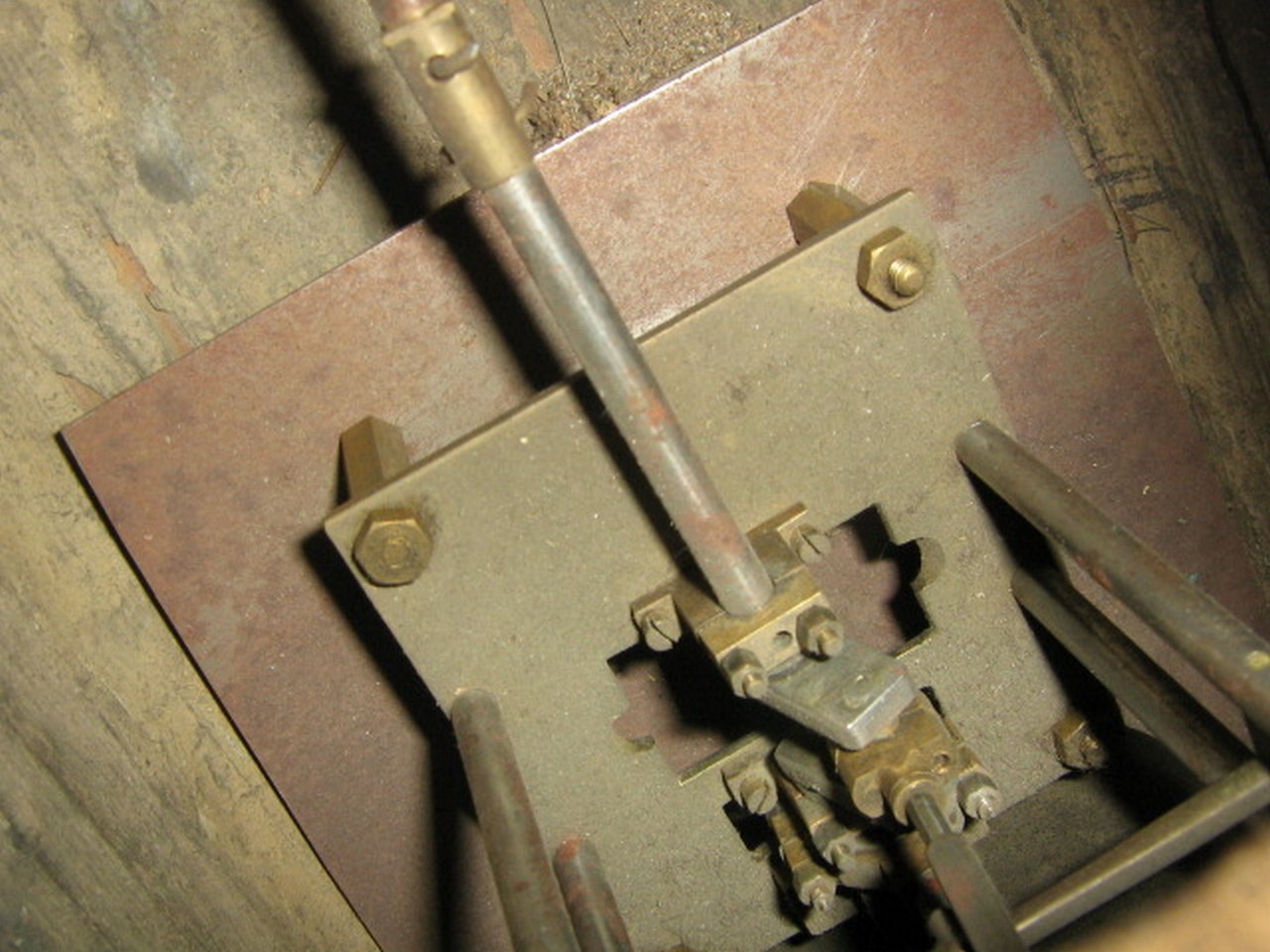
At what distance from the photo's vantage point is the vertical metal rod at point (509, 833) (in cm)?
72

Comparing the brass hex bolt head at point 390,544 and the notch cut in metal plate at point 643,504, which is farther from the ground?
the brass hex bolt head at point 390,544

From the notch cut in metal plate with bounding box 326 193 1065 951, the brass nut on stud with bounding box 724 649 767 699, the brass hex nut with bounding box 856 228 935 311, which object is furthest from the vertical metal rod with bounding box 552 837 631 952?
the brass hex nut with bounding box 856 228 935 311

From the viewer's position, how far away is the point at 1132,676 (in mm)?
922

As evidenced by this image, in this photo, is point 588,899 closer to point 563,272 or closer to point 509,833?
point 509,833

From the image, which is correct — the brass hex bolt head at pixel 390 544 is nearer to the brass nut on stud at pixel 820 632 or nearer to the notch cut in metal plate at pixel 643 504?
the notch cut in metal plate at pixel 643 504

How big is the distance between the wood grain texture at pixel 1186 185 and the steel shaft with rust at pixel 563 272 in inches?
24.3

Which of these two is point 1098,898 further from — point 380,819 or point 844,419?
point 380,819

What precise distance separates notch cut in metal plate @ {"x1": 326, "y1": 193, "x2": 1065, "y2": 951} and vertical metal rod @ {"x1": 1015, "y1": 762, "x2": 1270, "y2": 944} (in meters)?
0.26

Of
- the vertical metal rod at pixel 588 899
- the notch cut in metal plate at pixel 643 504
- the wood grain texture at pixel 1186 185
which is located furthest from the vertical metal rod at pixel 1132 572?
the vertical metal rod at pixel 588 899

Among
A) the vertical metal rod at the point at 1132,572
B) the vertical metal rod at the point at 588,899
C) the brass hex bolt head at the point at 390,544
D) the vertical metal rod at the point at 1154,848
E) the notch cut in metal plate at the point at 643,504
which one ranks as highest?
the brass hex bolt head at the point at 390,544

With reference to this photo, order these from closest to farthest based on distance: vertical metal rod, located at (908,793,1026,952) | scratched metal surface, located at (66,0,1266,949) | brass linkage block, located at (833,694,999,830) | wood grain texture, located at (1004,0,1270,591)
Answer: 1. vertical metal rod, located at (908,793,1026,952)
2. brass linkage block, located at (833,694,999,830)
3. scratched metal surface, located at (66,0,1266,949)
4. wood grain texture, located at (1004,0,1270,591)

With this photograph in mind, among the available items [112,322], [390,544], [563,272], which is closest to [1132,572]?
[563,272]

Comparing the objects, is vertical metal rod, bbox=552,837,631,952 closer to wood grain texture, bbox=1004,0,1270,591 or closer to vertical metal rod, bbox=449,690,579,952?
vertical metal rod, bbox=449,690,579,952

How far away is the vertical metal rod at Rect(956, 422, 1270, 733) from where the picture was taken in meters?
0.70
